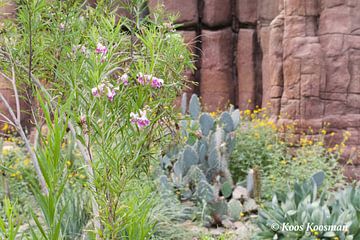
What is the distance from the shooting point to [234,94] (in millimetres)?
10797

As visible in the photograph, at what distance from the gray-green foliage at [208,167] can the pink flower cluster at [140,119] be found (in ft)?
10.4

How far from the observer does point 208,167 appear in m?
5.98

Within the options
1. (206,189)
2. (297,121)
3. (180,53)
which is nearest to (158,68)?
(180,53)

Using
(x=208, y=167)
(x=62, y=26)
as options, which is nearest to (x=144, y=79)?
(x=62, y=26)

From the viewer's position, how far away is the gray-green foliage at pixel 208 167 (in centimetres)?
523

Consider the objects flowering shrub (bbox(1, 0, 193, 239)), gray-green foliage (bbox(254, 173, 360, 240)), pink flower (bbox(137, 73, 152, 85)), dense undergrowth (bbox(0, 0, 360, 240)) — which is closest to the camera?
flowering shrub (bbox(1, 0, 193, 239))

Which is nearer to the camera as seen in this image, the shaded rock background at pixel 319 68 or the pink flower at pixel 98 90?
the pink flower at pixel 98 90

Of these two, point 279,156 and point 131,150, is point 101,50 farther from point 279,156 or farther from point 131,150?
point 279,156

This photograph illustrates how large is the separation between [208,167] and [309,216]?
1.98m

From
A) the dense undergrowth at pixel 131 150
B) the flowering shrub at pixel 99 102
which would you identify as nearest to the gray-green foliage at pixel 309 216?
the dense undergrowth at pixel 131 150

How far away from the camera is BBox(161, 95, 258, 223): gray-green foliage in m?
5.23

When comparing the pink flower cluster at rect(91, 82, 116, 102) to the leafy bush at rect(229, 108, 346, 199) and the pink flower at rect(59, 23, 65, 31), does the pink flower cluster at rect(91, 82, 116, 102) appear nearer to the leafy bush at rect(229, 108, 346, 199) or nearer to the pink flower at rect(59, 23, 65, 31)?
the pink flower at rect(59, 23, 65, 31)

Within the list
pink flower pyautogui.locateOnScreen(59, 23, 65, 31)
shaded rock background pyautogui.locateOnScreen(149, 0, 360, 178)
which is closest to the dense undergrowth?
pink flower pyautogui.locateOnScreen(59, 23, 65, 31)

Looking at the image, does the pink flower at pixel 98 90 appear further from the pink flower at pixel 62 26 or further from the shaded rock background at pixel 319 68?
the shaded rock background at pixel 319 68
